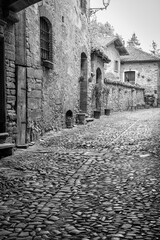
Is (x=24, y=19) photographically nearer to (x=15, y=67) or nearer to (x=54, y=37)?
(x=15, y=67)

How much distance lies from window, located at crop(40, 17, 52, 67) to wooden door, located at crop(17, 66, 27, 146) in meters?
2.18

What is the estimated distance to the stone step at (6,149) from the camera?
575cm

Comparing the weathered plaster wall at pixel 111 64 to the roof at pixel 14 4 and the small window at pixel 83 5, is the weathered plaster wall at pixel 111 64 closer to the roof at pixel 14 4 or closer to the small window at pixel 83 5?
the small window at pixel 83 5

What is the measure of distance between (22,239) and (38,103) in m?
5.74

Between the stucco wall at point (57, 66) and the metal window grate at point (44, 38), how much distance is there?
0.77ft

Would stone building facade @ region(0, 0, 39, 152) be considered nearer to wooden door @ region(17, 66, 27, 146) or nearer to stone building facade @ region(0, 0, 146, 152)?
stone building facade @ region(0, 0, 146, 152)

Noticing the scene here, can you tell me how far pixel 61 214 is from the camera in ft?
9.92

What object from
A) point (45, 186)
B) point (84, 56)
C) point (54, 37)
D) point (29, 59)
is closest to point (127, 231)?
point (45, 186)

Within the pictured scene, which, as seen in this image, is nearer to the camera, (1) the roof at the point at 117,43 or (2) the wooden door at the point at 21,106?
(2) the wooden door at the point at 21,106

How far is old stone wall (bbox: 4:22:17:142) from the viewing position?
6.16 m

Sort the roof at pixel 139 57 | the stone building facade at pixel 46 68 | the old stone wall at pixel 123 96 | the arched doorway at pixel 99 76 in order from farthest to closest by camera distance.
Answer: the roof at pixel 139 57
the old stone wall at pixel 123 96
the arched doorway at pixel 99 76
the stone building facade at pixel 46 68

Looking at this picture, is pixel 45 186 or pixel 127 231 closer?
pixel 127 231

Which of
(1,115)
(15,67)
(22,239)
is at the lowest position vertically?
(22,239)

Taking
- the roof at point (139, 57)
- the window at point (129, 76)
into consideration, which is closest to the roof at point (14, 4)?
the roof at point (139, 57)
